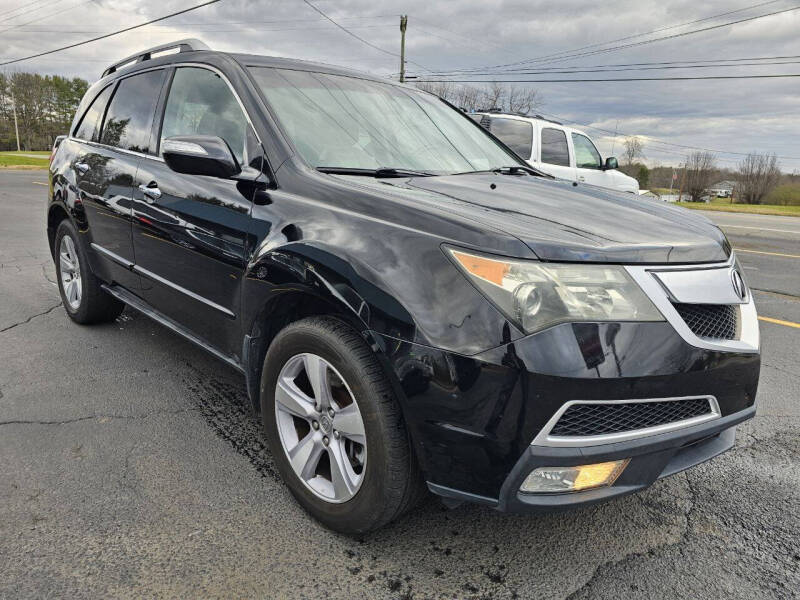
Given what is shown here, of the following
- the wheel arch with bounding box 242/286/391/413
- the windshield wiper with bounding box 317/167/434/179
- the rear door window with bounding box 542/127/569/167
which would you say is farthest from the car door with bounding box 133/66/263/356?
the rear door window with bounding box 542/127/569/167

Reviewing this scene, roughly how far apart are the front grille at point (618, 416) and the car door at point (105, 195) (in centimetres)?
265

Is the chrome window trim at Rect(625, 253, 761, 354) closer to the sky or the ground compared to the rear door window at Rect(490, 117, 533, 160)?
closer to the ground

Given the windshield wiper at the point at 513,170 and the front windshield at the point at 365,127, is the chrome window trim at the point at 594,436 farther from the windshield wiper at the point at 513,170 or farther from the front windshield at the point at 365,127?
the windshield wiper at the point at 513,170

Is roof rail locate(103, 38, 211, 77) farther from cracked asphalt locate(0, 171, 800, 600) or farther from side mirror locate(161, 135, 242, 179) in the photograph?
cracked asphalt locate(0, 171, 800, 600)

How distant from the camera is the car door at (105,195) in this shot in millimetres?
3328

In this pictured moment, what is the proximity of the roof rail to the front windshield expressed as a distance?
2.38ft

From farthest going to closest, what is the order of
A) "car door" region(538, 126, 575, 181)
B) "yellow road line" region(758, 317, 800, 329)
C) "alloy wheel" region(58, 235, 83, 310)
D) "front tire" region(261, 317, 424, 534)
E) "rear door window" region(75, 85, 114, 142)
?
"car door" region(538, 126, 575, 181), "yellow road line" region(758, 317, 800, 329), "alloy wheel" region(58, 235, 83, 310), "rear door window" region(75, 85, 114, 142), "front tire" region(261, 317, 424, 534)

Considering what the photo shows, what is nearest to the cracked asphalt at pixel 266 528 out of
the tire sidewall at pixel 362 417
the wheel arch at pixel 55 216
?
the tire sidewall at pixel 362 417

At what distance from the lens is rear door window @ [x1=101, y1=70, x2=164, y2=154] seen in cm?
332

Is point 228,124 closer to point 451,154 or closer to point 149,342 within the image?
point 451,154

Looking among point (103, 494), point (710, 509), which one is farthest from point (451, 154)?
point (103, 494)

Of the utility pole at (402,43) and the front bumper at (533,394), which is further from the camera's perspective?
the utility pole at (402,43)

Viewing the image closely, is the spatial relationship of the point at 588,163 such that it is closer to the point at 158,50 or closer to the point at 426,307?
the point at 158,50

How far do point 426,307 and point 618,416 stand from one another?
634 millimetres
